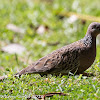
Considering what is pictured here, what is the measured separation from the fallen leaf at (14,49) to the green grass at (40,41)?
234mm

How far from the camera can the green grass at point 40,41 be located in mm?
5582

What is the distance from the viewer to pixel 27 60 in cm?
1000

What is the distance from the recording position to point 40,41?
12.6m

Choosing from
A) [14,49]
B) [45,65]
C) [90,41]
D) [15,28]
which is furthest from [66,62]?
[15,28]

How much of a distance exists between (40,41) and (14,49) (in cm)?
145

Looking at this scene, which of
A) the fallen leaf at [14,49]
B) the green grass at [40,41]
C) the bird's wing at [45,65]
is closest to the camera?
the green grass at [40,41]

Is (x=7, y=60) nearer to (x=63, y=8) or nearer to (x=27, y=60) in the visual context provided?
(x=27, y=60)

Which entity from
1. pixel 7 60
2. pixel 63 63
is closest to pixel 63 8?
pixel 7 60

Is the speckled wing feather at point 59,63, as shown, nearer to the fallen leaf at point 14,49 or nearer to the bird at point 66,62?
the bird at point 66,62

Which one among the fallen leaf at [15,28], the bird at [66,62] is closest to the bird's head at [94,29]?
the bird at [66,62]

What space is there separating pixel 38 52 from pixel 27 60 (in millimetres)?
1631

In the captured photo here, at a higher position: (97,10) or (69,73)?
(97,10)

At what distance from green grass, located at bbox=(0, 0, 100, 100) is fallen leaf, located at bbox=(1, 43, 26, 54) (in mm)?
234

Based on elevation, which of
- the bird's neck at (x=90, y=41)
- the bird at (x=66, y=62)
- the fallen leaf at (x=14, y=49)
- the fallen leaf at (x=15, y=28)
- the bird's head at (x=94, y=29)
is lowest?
the bird at (x=66, y=62)
